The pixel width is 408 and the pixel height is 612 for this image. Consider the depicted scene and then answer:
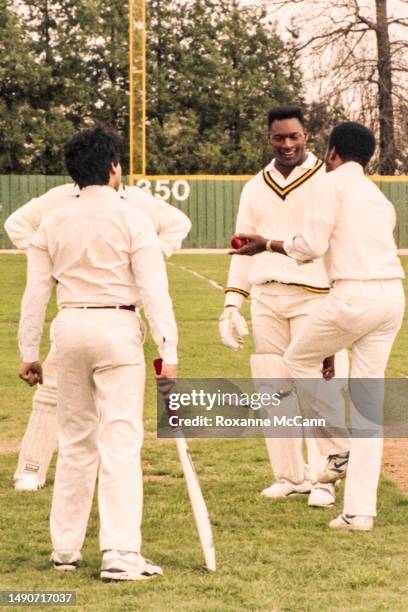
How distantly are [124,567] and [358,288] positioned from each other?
1.83m

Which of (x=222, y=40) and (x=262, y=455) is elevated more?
(x=222, y=40)

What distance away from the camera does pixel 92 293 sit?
18.6ft

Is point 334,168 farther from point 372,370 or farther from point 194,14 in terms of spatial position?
point 194,14

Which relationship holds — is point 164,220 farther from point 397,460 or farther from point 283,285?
point 397,460

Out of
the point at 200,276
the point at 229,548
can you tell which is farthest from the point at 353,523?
the point at 200,276

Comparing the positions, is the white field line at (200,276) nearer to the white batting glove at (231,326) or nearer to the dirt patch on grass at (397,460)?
the dirt patch on grass at (397,460)

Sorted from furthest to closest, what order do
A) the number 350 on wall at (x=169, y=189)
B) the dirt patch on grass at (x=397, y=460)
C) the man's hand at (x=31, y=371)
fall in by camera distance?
the number 350 on wall at (x=169, y=189)
the dirt patch on grass at (x=397, y=460)
the man's hand at (x=31, y=371)

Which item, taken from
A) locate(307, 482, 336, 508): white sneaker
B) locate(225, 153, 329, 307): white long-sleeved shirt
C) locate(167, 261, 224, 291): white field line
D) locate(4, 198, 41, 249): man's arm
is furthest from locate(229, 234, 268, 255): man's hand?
locate(167, 261, 224, 291): white field line

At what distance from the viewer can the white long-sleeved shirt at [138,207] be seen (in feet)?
22.6

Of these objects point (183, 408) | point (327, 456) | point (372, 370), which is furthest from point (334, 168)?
point (183, 408)

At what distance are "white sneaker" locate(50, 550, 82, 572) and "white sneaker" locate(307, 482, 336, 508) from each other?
168 centimetres

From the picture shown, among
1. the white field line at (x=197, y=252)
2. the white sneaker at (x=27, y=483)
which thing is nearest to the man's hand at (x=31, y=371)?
the white sneaker at (x=27, y=483)

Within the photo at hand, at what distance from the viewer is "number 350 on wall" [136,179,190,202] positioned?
36750 mm

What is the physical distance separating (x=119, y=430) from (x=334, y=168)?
77.6 inches
